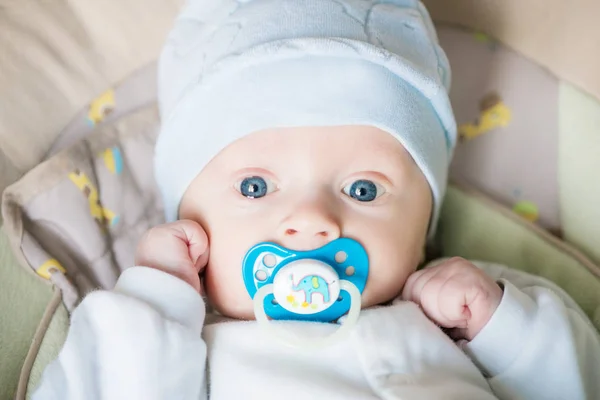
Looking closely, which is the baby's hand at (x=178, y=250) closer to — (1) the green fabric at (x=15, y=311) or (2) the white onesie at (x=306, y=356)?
(2) the white onesie at (x=306, y=356)

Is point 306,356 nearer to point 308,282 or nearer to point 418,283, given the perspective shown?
point 308,282

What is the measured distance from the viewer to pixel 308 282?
0.92 m

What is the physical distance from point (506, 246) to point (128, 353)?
65cm

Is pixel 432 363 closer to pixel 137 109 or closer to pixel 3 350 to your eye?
pixel 3 350

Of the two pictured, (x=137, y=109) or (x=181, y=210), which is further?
(x=137, y=109)

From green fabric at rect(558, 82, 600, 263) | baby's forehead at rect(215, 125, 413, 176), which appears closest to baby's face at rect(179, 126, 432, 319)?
baby's forehead at rect(215, 125, 413, 176)

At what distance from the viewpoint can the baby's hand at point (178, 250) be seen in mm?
996

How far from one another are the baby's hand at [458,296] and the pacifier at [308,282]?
0.10 metres

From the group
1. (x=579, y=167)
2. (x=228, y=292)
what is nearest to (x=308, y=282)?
(x=228, y=292)

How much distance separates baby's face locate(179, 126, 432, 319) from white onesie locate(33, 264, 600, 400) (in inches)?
2.1

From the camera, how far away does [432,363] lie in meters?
0.94

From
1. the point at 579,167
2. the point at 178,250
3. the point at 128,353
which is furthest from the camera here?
the point at 579,167

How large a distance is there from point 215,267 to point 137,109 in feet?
1.33

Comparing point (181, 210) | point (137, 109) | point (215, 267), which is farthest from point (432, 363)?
point (137, 109)
